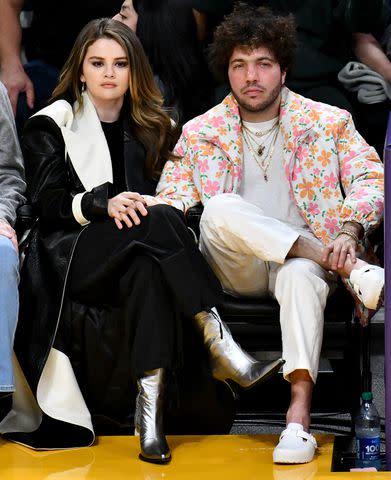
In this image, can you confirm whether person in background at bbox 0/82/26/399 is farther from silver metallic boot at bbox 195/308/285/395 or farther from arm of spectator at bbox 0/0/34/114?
arm of spectator at bbox 0/0/34/114

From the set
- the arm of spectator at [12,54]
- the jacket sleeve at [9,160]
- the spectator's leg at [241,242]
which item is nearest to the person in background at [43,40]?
the arm of spectator at [12,54]

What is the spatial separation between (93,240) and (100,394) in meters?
0.49

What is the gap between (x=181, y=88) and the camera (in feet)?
17.3

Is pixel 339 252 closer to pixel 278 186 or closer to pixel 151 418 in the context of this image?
pixel 278 186

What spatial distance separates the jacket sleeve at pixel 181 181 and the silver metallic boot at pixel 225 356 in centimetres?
54

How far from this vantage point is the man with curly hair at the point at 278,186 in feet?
13.7

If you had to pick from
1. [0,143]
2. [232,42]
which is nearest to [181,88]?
[232,42]

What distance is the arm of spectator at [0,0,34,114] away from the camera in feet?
17.4

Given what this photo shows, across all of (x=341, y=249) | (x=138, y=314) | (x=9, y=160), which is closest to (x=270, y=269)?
(x=341, y=249)

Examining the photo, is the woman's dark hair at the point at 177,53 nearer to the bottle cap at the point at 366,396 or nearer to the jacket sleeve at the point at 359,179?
the jacket sleeve at the point at 359,179

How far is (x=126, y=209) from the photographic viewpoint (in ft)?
13.6

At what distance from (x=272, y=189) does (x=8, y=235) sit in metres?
1.00

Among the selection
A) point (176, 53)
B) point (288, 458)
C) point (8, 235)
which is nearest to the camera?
point (288, 458)

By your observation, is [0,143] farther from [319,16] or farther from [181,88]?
[319,16]
